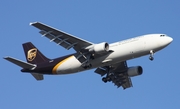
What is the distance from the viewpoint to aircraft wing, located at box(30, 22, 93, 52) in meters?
54.8

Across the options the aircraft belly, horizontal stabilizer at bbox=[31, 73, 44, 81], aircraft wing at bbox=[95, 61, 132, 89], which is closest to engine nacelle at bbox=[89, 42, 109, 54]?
the aircraft belly

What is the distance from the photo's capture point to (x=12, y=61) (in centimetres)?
5756

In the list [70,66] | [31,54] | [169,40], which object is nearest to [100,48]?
[70,66]

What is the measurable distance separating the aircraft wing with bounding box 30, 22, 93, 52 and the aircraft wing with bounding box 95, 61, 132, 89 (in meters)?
7.79

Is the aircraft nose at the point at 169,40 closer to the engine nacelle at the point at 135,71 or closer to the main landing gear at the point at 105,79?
the engine nacelle at the point at 135,71

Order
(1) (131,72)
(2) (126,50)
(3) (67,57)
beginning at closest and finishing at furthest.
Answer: (2) (126,50) < (3) (67,57) < (1) (131,72)

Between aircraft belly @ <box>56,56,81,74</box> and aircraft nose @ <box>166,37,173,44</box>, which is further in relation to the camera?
aircraft belly @ <box>56,56,81,74</box>

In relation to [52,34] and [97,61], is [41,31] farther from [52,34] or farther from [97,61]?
[97,61]

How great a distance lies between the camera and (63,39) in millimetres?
A: 56188

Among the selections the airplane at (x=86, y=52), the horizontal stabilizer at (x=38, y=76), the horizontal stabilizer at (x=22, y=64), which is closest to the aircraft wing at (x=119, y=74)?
the airplane at (x=86, y=52)

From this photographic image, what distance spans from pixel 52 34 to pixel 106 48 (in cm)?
654

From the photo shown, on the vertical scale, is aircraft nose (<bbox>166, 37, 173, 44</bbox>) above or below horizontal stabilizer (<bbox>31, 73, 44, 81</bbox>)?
above

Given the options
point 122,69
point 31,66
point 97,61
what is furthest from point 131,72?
point 31,66

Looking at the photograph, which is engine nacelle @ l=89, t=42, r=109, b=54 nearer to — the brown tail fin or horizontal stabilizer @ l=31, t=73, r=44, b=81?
the brown tail fin
